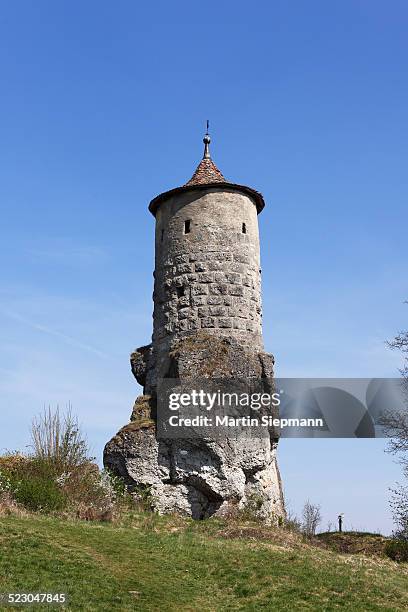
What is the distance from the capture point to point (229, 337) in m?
19.8

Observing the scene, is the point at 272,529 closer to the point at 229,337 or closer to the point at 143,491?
the point at 143,491

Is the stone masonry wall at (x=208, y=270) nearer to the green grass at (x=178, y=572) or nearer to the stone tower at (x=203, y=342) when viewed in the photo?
the stone tower at (x=203, y=342)

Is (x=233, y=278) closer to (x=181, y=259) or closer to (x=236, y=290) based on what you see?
(x=236, y=290)

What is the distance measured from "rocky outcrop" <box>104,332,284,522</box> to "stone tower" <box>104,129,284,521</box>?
3 cm

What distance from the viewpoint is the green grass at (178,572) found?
35.4 ft

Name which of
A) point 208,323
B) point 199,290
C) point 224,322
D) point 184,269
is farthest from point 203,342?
point 184,269

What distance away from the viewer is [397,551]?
61.9ft

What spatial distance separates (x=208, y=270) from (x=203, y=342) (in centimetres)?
226

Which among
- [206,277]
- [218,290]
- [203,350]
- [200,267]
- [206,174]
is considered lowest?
[203,350]

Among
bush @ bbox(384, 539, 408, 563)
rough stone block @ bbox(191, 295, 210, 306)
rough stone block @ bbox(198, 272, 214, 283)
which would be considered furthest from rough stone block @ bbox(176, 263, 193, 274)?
bush @ bbox(384, 539, 408, 563)

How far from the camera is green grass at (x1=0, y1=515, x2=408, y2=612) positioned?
10.8 meters

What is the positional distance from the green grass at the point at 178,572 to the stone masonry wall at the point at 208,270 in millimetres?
Result: 6686

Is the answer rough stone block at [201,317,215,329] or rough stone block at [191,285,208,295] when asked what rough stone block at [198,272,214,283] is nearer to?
rough stone block at [191,285,208,295]

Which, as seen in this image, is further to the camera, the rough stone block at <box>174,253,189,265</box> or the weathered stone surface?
the rough stone block at <box>174,253,189,265</box>
